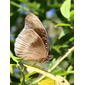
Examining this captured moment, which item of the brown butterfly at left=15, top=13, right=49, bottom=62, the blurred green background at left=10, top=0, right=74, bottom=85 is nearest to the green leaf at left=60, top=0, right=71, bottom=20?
the blurred green background at left=10, top=0, right=74, bottom=85

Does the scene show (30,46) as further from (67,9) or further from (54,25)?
(54,25)

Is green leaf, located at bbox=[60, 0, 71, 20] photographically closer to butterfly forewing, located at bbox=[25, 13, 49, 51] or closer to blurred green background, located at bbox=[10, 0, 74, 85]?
blurred green background, located at bbox=[10, 0, 74, 85]

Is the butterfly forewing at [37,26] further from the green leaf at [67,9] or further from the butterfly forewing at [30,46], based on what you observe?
the green leaf at [67,9]

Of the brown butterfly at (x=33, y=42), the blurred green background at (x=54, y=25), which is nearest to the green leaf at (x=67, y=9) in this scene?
the blurred green background at (x=54, y=25)

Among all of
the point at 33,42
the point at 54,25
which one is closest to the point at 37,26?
the point at 33,42
